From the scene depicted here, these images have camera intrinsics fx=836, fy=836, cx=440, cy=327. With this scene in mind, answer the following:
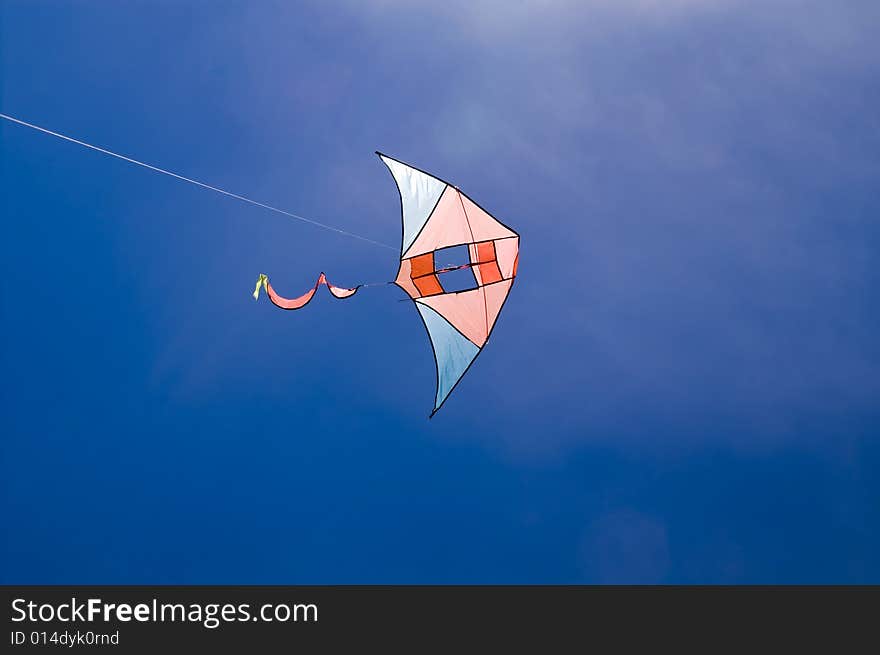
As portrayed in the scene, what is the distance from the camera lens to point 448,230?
204 inches

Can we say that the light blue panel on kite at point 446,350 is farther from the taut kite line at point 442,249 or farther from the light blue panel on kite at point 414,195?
the light blue panel on kite at point 414,195

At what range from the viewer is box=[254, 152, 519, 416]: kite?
516 cm

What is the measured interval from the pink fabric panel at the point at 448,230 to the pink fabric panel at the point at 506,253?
0.19 metres

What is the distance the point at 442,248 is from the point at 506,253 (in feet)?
1.34

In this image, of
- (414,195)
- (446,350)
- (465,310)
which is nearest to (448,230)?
(414,195)

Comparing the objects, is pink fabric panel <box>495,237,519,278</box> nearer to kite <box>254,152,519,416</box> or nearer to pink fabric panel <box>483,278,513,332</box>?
kite <box>254,152,519,416</box>

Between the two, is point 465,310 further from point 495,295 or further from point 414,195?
point 414,195
